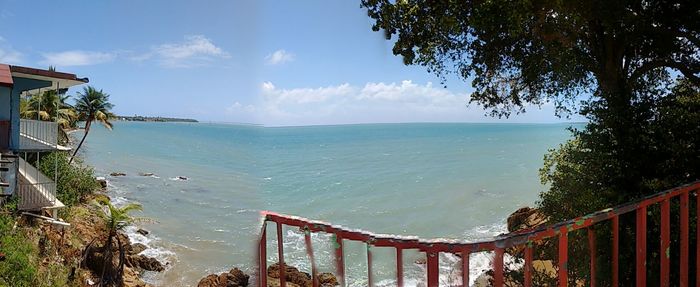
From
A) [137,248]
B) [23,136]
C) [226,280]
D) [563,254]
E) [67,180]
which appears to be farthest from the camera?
[67,180]

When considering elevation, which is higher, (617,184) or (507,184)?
(617,184)

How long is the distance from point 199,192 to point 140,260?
19.1 m

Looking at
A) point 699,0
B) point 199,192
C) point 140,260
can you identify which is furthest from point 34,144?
point 199,192

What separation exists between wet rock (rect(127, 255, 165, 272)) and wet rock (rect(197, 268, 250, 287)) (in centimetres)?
378

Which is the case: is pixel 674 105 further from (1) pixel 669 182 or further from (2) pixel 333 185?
(2) pixel 333 185

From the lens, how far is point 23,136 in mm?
16094

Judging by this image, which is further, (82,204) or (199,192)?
(199,192)

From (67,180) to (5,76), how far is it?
380 inches

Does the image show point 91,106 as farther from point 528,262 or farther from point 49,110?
point 528,262

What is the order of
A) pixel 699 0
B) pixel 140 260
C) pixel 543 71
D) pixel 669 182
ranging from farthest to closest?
pixel 140 260, pixel 543 71, pixel 699 0, pixel 669 182

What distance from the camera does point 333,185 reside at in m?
39.8

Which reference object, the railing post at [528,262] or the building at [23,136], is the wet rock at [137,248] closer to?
the building at [23,136]

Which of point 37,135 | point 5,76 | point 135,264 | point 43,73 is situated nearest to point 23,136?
point 37,135

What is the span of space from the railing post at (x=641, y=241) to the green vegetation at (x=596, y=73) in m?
2.11
